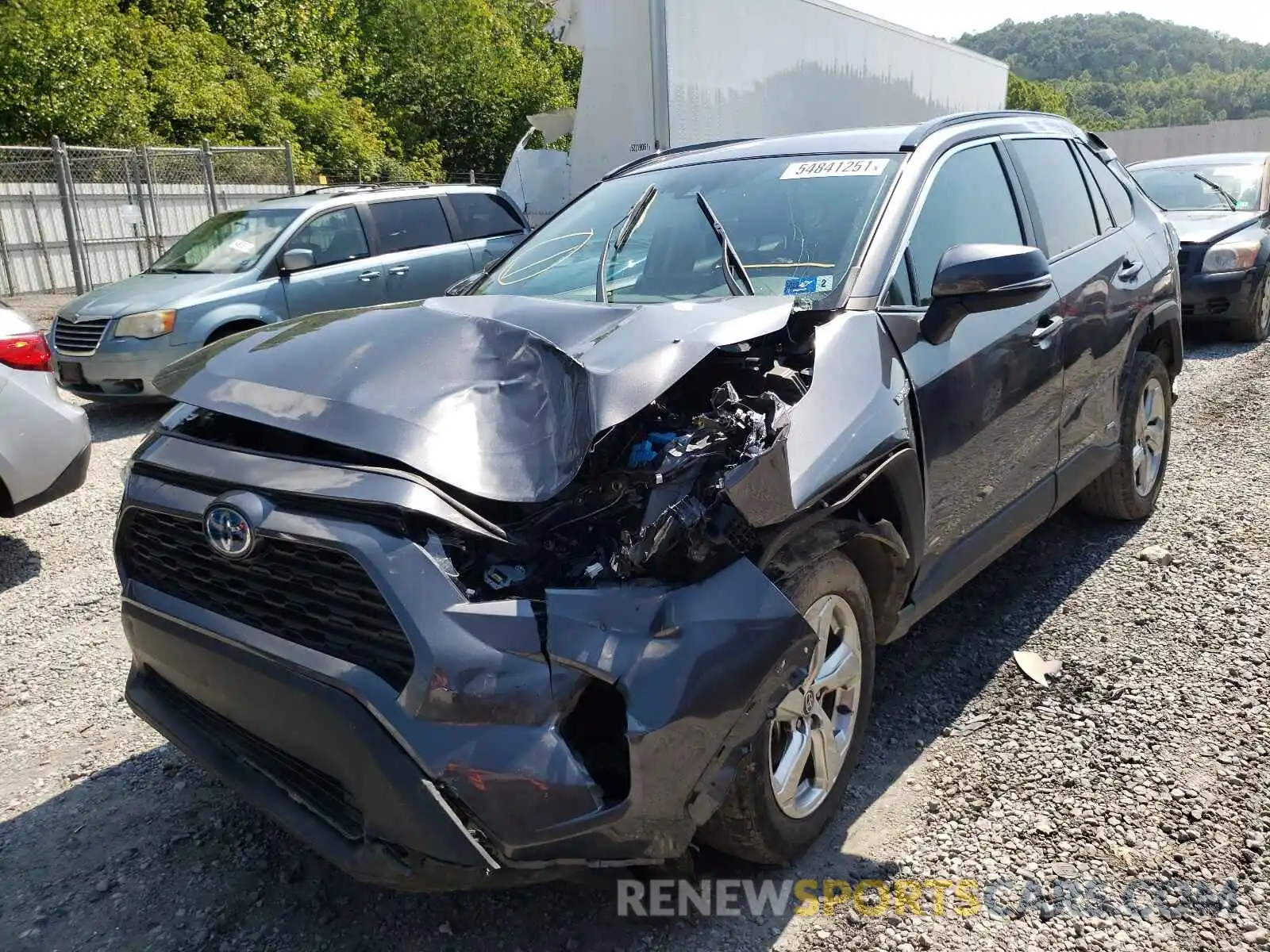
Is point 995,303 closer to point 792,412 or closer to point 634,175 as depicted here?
point 792,412

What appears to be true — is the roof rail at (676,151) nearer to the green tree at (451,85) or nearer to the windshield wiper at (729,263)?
the windshield wiper at (729,263)

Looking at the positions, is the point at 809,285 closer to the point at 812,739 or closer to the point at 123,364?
the point at 812,739

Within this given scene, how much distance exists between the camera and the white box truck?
10.2 meters

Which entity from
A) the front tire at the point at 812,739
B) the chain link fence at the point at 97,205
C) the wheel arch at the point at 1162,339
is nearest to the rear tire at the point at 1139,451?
the wheel arch at the point at 1162,339

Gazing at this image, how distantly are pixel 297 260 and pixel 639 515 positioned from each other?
23.0ft

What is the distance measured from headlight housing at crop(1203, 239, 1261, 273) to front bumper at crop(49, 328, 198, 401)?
29.0 ft

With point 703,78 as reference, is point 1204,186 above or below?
below

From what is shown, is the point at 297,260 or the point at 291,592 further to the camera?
the point at 297,260

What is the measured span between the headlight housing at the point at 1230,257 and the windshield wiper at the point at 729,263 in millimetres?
7586

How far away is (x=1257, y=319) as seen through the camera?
9211mm

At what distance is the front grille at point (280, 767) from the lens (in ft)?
7.12

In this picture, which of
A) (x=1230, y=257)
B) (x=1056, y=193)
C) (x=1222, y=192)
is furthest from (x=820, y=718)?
(x=1222, y=192)

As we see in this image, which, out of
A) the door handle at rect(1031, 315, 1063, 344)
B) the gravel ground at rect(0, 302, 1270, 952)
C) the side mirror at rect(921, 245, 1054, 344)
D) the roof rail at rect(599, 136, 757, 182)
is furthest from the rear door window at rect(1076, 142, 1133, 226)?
the side mirror at rect(921, 245, 1054, 344)

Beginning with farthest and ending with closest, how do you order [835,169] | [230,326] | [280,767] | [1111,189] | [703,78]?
[703,78] → [230,326] → [1111,189] → [835,169] → [280,767]
